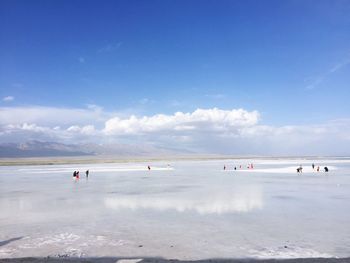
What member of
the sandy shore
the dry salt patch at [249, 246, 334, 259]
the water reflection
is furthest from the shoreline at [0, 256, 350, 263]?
the water reflection

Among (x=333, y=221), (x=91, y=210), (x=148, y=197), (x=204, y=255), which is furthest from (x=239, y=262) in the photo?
(x=148, y=197)

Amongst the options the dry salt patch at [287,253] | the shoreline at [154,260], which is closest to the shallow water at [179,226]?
the dry salt patch at [287,253]

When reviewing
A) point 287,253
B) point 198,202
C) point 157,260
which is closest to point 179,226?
point 157,260

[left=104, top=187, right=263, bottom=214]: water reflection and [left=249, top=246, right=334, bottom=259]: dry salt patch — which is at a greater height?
[left=104, top=187, right=263, bottom=214]: water reflection

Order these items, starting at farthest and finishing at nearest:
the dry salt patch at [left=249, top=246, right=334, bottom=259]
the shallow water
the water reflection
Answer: the water reflection < the shallow water < the dry salt patch at [left=249, top=246, right=334, bottom=259]

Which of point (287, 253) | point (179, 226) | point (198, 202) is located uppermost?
point (198, 202)

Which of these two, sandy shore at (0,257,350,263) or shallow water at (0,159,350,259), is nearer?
sandy shore at (0,257,350,263)

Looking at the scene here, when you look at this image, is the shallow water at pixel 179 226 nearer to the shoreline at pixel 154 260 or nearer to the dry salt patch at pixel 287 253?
the dry salt patch at pixel 287 253

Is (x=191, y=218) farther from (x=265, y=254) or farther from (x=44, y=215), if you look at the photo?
(x=44, y=215)

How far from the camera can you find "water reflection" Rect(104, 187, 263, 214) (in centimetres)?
1759

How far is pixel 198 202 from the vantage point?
19.8 meters

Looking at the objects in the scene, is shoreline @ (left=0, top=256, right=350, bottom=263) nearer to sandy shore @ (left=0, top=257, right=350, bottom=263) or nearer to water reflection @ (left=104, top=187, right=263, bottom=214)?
sandy shore @ (left=0, top=257, right=350, bottom=263)

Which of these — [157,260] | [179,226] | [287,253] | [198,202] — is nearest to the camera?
[157,260]

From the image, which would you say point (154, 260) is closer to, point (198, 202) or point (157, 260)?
point (157, 260)
